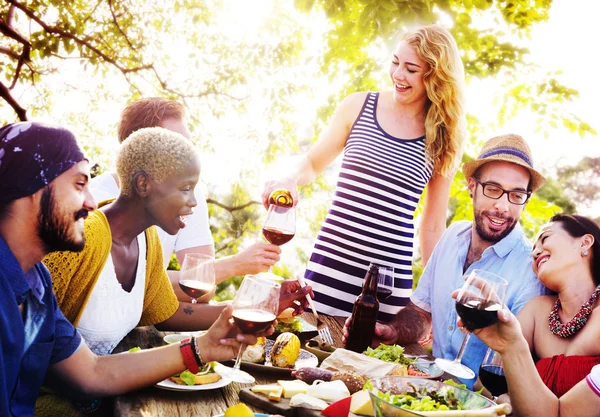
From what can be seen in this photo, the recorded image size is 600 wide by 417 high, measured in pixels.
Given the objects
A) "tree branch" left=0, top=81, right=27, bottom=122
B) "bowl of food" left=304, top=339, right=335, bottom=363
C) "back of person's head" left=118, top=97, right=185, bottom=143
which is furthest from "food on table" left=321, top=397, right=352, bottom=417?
"tree branch" left=0, top=81, right=27, bottom=122

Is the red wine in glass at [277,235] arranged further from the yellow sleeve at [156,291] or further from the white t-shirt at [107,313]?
the white t-shirt at [107,313]

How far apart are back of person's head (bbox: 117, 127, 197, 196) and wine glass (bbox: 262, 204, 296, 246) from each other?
1.43ft

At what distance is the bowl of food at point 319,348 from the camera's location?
252cm

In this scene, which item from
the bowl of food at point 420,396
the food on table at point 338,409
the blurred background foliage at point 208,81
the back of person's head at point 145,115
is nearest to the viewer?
the bowl of food at point 420,396

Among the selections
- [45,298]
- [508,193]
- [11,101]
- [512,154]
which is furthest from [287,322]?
[11,101]

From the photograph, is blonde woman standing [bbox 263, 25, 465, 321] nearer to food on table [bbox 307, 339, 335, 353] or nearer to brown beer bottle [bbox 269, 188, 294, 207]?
brown beer bottle [bbox 269, 188, 294, 207]

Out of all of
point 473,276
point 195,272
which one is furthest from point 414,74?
point 195,272

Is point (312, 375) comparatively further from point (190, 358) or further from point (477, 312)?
point (477, 312)

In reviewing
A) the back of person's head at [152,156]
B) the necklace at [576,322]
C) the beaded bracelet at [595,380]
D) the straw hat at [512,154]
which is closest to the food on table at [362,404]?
the beaded bracelet at [595,380]

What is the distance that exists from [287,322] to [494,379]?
39.6 inches

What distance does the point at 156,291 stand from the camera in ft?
8.87

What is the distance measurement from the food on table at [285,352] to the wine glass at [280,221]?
1.66ft

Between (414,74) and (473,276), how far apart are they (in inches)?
65.8

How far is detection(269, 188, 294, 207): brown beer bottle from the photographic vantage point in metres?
2.98
